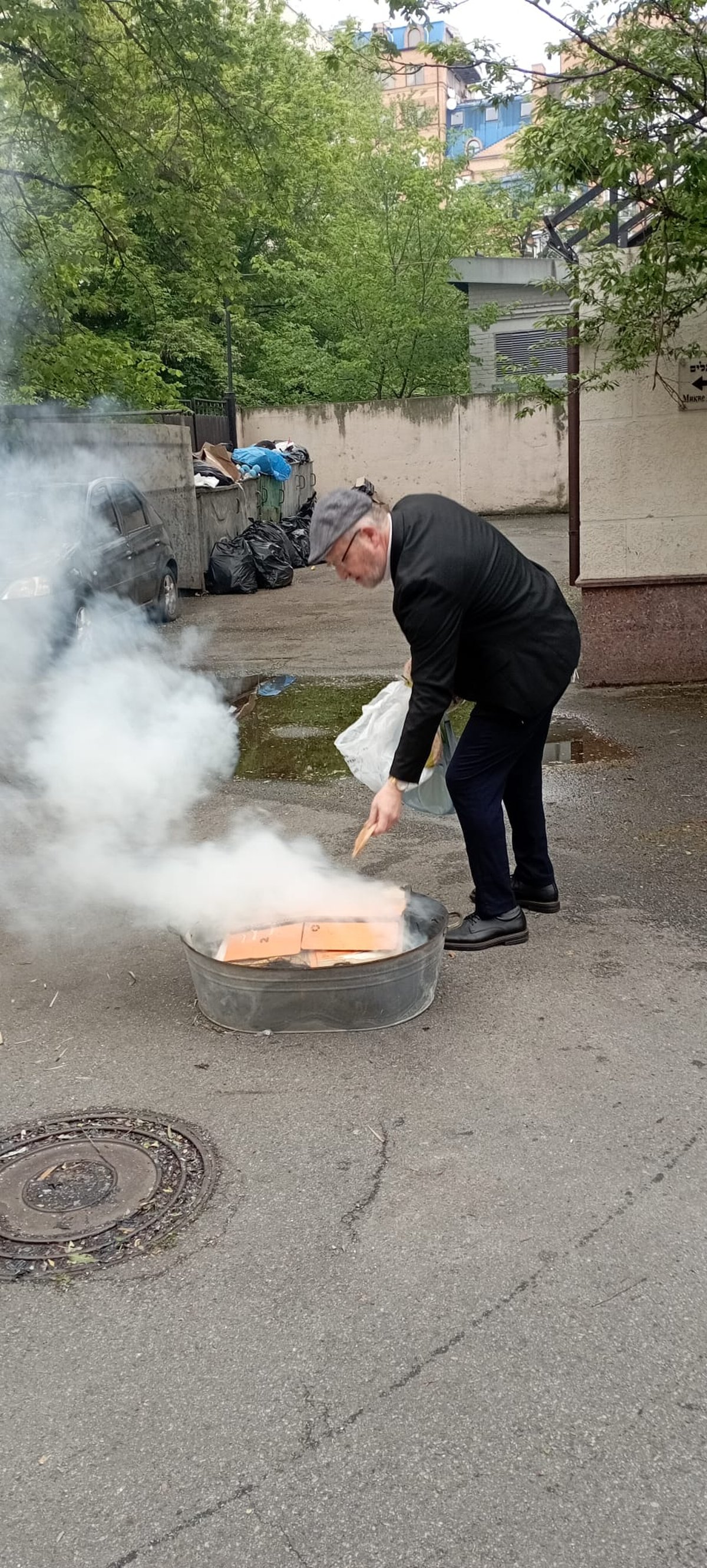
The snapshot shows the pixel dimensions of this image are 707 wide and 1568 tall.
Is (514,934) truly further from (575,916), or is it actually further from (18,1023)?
(18,1023)

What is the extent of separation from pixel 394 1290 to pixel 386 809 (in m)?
1.60

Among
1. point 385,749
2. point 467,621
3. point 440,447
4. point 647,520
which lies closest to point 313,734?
point 647,520

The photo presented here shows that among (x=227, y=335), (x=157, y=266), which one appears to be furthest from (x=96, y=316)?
(x=157, y=266)

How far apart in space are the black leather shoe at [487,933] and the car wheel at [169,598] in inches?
333

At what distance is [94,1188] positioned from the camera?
10.3ft

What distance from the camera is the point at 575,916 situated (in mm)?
4883

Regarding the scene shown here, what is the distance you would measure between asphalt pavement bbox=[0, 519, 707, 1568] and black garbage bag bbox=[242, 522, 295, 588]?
37.7ft

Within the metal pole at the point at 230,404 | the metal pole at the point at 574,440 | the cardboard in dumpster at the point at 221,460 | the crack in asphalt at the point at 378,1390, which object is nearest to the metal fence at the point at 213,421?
the metal pole at the point at 230,404

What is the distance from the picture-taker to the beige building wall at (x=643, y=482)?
788 centimetres

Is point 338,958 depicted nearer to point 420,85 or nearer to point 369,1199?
point 369,1199

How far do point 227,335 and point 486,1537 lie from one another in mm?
23848

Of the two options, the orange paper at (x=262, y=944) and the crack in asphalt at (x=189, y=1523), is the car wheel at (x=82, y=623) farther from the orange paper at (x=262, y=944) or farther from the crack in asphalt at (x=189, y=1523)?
the crack in asphalt at (x=189, y=1523)

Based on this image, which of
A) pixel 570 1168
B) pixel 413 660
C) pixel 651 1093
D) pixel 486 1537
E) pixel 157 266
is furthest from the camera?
pixel 157 266

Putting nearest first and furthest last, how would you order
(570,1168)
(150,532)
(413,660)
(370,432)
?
(570,1168)
(413,660)
(150,532)
(370,432)
